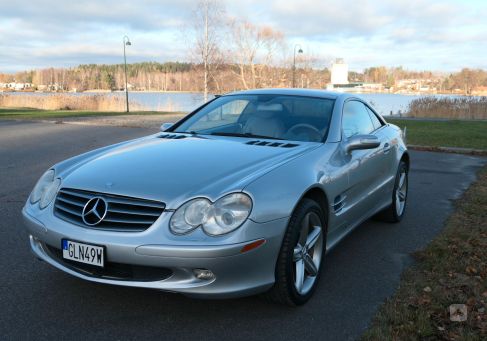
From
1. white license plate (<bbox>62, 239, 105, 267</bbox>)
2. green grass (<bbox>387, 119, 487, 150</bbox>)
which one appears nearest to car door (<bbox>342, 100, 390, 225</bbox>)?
white license plate (<bbox>62, 239, 105, 267</bbox>)

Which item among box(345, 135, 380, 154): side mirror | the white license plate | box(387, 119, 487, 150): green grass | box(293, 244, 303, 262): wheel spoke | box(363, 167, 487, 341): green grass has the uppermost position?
box(345, 135, 380, 154): side mirror

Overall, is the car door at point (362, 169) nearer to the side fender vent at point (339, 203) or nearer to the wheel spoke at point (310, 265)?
the side fender vent at point (339, 203)

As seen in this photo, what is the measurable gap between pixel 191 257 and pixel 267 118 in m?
2.02

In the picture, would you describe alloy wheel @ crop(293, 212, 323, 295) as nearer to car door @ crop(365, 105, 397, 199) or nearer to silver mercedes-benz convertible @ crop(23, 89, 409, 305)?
silver mercedes-benz convertible @ crop(23, 89, 409, 305)

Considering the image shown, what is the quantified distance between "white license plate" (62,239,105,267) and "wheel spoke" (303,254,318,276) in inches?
54.6

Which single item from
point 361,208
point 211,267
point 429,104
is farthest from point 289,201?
point 429,104

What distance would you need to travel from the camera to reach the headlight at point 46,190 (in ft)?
10.2

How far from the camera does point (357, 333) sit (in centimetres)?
283

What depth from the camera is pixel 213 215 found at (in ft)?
8.75

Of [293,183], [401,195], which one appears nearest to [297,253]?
[293,183]

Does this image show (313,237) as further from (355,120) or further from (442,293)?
(355,120)

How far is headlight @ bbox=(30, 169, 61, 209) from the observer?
312cm

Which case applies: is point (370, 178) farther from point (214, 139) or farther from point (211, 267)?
point (211, 267)

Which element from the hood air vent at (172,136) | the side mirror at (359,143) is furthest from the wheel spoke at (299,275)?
the hood air vent at (172,136)
